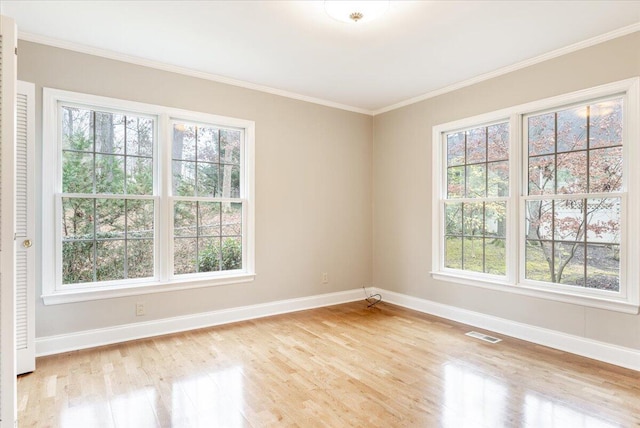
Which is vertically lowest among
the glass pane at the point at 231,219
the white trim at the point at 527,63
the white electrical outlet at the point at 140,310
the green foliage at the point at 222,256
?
the white electrical outlet at the point at 140,310

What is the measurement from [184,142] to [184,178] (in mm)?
375

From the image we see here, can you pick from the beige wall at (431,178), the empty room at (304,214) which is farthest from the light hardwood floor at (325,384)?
the beige wall at (431,178)

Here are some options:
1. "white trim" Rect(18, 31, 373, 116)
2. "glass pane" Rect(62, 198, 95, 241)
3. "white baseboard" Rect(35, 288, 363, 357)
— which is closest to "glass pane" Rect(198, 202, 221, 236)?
"white baseboard" Rect(35, 288, 363, 357)

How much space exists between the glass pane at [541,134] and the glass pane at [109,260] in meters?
4.04

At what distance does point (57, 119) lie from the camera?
3.08 meters

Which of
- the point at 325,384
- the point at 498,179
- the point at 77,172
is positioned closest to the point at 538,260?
the point at 498,179

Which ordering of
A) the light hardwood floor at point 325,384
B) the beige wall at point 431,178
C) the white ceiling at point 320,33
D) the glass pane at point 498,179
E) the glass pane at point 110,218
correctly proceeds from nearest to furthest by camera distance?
the light hardwood floor at point 325,384 → the white ceiling at point 320,33 → the beige wall at point 431,178 → the glass pane at point 110,218 → the glass pane at point 498,179

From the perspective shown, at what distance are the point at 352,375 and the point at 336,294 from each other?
212 centimetres

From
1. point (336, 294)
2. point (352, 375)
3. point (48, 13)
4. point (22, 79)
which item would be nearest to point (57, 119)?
point (22, 79)

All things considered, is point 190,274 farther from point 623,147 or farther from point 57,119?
point 623,147

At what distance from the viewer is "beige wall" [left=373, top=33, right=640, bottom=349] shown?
9.47 feet

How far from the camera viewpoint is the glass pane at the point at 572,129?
310cm

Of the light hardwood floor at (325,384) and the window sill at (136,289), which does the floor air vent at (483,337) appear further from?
the window sill at (136,289)

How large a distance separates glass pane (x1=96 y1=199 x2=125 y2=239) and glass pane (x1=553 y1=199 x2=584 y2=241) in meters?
4.03
